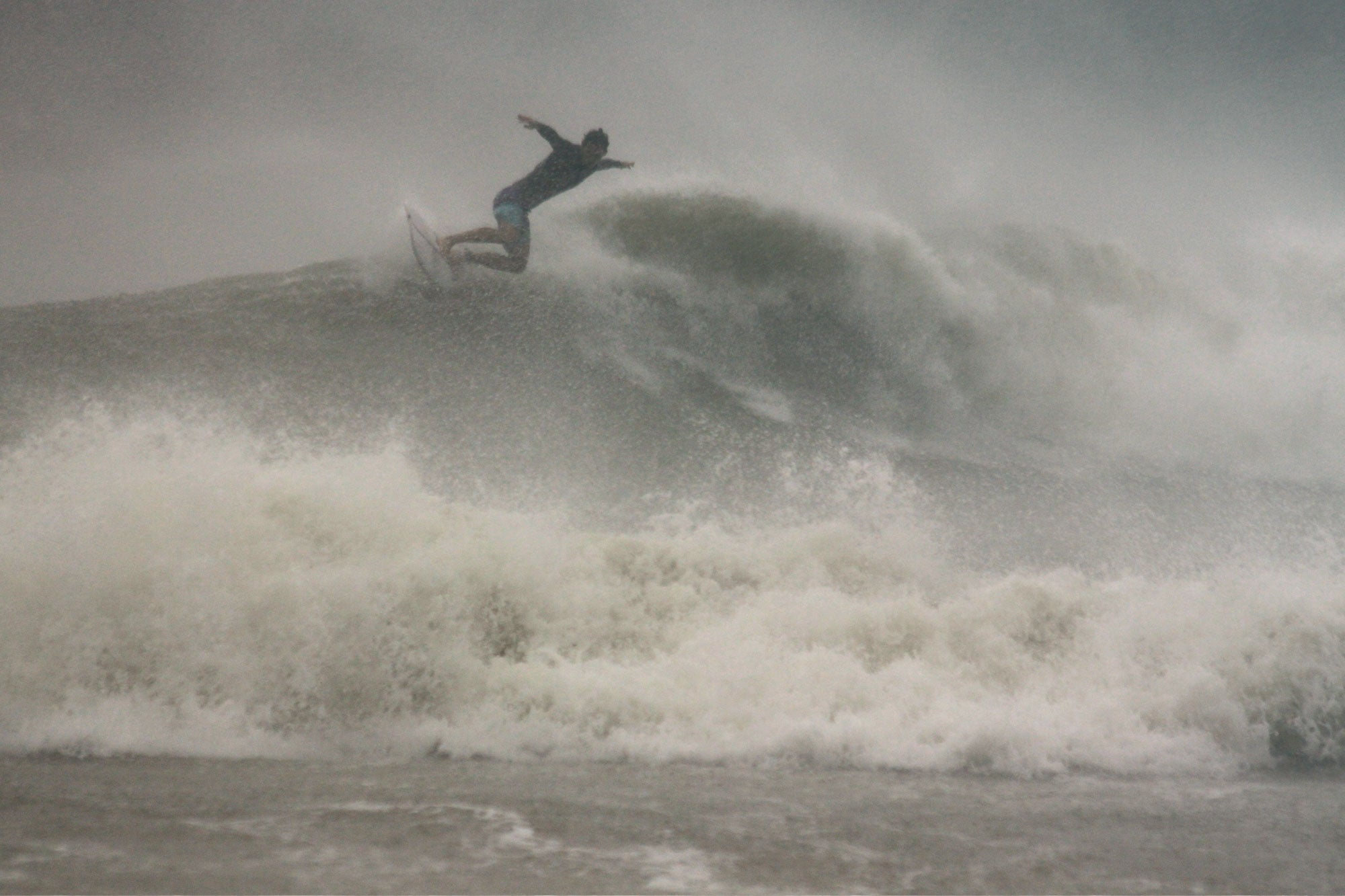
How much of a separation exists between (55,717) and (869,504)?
17.1 feet

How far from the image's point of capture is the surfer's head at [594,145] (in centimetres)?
751

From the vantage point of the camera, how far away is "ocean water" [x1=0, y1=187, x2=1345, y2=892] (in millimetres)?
2561

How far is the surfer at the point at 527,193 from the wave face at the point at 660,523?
1201 mm

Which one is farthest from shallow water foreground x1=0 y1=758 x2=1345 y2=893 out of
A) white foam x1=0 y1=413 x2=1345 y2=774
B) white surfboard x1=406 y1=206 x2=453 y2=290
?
white surfboard x1=406 y1=206 x2=453 y2=290

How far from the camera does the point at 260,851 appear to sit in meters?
2.24

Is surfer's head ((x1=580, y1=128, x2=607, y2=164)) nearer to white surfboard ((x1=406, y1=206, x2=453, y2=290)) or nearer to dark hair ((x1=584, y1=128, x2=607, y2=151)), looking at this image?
dark hair ((x1=584, y1=128, x2=607, y2=151))

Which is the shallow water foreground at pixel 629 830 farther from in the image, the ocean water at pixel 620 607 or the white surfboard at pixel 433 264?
the white surfboard at pixel 433 264

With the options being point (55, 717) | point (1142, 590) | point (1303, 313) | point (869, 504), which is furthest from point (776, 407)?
point (1303, 313)

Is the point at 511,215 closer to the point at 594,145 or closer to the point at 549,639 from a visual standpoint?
the point at 594,145

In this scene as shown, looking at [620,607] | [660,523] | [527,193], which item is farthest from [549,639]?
[527,193]

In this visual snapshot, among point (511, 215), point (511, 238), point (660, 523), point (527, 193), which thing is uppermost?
point (527, 193)

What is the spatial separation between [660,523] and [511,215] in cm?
355

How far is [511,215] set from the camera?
802 cm

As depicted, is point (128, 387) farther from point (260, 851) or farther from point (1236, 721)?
point (1236, 721)
